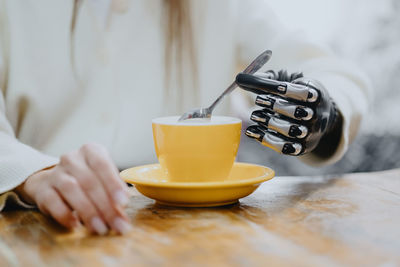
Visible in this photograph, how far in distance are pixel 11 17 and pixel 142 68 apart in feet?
1.14

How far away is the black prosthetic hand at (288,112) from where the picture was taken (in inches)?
26.4

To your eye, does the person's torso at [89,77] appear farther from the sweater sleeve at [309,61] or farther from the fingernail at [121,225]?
the fingernail at [121,225]

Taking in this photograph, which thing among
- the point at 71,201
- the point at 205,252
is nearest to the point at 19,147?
the point at 71,201

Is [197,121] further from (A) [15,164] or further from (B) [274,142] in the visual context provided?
(A) [15,164]

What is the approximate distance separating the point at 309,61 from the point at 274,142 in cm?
54

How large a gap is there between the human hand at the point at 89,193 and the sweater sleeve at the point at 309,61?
0.50m

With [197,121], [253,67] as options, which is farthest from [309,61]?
[197,121]

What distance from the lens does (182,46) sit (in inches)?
46.3

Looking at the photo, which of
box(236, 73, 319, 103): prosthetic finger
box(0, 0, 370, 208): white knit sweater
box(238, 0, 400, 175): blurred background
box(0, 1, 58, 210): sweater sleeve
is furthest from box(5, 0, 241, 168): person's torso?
box(238, 0, 400, 175): blurred background

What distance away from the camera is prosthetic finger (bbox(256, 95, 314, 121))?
68 cm

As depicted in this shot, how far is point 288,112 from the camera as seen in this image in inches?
26.9

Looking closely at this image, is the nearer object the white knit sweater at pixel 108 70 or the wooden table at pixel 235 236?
the wooden table at pixel 235 236

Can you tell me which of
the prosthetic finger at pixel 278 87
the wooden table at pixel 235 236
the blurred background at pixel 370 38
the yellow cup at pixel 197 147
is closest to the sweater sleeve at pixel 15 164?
the wooden table at pixel 235 236

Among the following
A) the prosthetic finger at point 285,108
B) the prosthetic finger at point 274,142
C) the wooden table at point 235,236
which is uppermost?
the prosthetic finger at point 285,108
